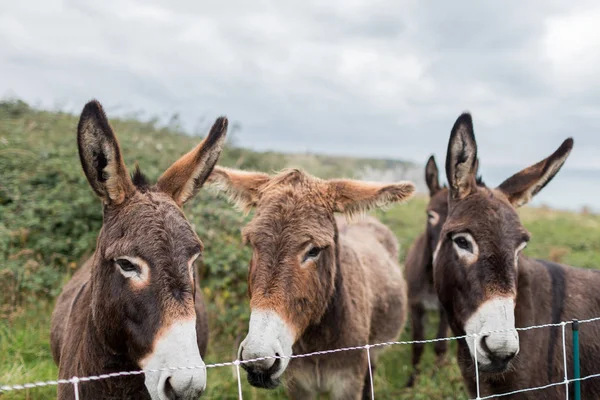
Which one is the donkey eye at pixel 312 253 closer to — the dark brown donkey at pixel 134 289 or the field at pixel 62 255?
the dark brown donkey at pixel 134 289

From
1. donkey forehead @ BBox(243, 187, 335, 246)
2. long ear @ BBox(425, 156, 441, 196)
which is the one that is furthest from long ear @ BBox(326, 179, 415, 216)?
long ear @ BBox(425, 156, 441, 196)

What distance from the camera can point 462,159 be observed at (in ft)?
12.3

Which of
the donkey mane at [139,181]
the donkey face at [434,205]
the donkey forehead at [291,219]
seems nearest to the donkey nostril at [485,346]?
the donkey forehead at [291,219]

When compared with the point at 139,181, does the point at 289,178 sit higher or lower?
higher

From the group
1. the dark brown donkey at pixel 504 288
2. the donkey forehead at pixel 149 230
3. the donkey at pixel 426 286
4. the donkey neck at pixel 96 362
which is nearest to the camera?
the donkey forehead at pixel 149 230

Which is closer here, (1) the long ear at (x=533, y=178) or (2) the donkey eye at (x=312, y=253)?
(2) the donkey eye at (x=312, y=253)

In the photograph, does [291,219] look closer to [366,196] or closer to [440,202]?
[366,196]

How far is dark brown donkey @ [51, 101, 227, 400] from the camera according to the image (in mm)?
2484

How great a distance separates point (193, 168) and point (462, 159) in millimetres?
2046

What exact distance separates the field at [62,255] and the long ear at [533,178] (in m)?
2.79

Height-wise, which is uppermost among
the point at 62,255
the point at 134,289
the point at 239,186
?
the point at 239,186

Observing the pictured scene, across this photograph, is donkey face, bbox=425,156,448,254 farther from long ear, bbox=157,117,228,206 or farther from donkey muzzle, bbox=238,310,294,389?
long ear, bbox=157,117,228,206

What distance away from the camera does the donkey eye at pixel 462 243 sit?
3.55 metres

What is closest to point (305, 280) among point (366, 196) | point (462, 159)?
point (366, 196)
